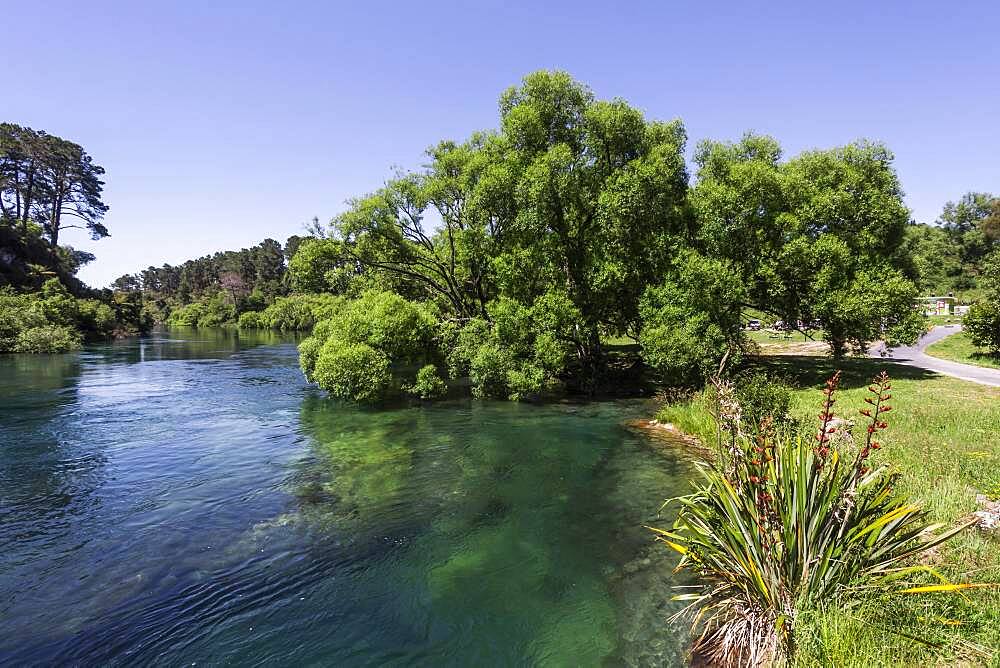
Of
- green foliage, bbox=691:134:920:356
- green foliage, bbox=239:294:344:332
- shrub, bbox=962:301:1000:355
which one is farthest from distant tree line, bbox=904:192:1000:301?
green foliage, bbox=239:294:344:332

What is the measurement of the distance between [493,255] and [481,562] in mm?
20476

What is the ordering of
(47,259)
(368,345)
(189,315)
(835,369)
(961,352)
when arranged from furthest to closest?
(189,315) < (47,259) < (961,352) < (835,369) < (368,345)

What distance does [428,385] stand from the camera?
24.2 meters

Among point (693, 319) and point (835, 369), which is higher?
point (693, 319)

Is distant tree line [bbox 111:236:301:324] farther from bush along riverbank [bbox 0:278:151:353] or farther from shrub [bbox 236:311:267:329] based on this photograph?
bush along riverbank [bbox 0:278:151:353]

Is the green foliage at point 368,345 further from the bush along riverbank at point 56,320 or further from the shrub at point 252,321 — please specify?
the shrub at point 252,321

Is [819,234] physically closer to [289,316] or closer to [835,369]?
[835,369]

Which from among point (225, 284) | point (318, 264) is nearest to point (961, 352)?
point (318, 264)

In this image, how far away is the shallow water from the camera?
22.9ft

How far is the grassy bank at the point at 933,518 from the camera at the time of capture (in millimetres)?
5062

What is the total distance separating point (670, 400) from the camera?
22.2 m

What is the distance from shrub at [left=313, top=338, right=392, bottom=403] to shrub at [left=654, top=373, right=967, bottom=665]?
18.7m

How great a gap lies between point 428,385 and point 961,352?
3417cm

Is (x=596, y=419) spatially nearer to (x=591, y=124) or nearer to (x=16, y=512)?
(x=591, y=124)
